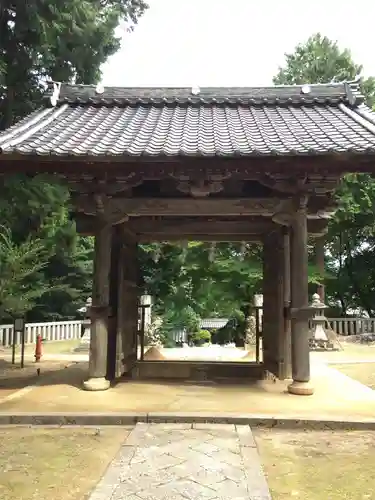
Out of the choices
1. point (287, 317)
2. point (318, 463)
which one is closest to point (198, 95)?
point (287, 317)

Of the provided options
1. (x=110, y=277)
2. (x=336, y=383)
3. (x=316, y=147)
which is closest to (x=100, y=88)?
(x=110, y=277)

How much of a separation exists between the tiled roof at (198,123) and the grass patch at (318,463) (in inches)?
133

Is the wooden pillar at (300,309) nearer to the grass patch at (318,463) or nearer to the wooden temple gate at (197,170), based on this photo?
the wooden temple gate at (197,170)

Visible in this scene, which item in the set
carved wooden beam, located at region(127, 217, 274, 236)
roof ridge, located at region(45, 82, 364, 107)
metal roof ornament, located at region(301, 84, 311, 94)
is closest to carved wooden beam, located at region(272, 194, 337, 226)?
carved wooden beam, located at region(127, 217, 274, 236)

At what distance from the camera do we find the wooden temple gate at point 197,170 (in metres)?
6.20

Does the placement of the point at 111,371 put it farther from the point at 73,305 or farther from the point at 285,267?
the point at 73,305

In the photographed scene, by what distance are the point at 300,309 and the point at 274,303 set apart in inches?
59.7

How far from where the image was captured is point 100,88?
9133 millimetres

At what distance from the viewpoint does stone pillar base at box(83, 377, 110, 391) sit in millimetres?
6695

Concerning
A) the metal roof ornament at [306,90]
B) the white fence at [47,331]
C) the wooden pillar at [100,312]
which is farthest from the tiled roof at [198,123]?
the white fence at [47,331]

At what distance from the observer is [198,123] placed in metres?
7.98

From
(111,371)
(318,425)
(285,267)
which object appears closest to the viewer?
(318,425)

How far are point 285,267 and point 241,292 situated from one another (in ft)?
35.1

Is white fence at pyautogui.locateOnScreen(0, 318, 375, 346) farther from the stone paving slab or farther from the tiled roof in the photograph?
the stone paving slab
